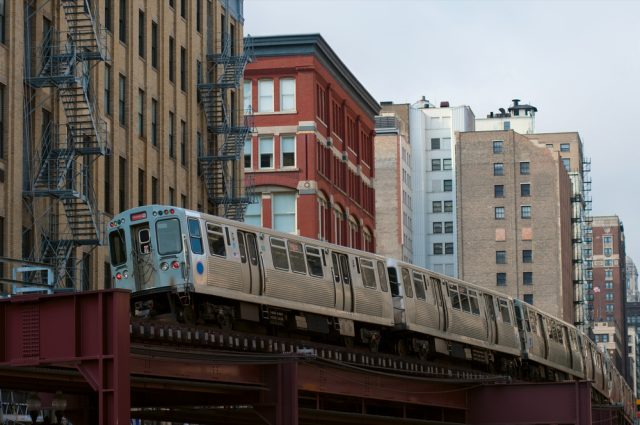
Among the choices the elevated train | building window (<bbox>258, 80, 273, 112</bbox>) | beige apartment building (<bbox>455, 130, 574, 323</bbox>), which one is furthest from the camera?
beige apartment building (<bbox>455, 130, 574, 323</bbox>)

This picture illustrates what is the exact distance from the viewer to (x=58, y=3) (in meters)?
48.7

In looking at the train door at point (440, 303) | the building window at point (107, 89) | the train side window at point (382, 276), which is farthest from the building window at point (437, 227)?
the train side window at point (382, 276)

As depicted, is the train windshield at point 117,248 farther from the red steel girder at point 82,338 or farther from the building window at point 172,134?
the building window at point 172,134

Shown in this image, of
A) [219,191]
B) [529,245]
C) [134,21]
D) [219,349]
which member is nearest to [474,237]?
[529,245]

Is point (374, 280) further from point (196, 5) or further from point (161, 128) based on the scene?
point (196, 5)

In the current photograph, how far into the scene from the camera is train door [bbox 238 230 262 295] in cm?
3631

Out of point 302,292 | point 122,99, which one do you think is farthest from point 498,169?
point 302,292

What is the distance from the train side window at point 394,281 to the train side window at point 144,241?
32.9 ft

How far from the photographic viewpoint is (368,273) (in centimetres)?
4284

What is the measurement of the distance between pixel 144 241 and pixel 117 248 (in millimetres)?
1109

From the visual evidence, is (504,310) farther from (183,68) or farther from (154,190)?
(183,68)

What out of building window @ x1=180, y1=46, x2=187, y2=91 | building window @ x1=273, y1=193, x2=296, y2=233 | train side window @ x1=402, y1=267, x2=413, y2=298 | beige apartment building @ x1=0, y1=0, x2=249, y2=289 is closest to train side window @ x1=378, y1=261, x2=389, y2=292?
train side window @ x1=402, y1=267, x2=413, y2=298

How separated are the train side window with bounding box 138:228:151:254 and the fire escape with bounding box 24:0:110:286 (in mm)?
9969

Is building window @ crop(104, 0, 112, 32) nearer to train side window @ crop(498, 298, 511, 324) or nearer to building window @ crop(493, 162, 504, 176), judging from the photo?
train side window @ crop(498, 298, 511, 324)
